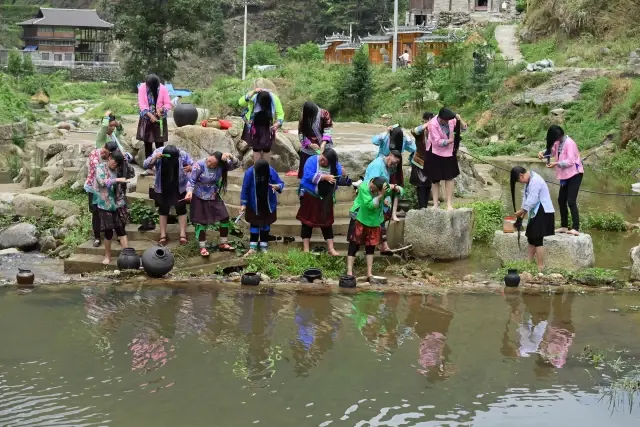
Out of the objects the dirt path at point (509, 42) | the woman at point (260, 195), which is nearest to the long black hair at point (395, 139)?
the woman at point (260, 195)

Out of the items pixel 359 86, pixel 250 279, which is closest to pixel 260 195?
pixel 250 279

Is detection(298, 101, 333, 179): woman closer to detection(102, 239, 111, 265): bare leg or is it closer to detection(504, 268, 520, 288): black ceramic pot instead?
detection(102, 239, 111, 265): bare leg

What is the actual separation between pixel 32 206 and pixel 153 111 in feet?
10.1

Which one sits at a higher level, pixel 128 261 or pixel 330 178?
pixel 330 178

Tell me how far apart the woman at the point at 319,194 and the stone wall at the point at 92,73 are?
55.8m

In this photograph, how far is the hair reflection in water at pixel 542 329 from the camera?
7669mm

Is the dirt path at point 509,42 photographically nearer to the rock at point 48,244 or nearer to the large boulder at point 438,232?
the large boulder at point 438,232

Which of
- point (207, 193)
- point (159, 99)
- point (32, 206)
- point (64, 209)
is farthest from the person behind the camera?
point (32, 206)

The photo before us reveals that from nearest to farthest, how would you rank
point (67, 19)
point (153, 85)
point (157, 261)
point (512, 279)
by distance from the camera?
point (512, 279)
point (157, 261)
point (153, 85)
point (67, 19)

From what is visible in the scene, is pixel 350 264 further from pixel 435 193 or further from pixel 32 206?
pixel 32 206

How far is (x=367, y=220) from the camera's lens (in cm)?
1005

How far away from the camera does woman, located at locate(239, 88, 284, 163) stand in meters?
11.7

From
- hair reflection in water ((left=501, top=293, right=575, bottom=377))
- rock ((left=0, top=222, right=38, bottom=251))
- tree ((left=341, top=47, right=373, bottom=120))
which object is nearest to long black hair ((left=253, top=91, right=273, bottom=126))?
rock ((left=0, top=222, right=38, bottom=251))

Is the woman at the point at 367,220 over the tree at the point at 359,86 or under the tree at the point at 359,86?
under
